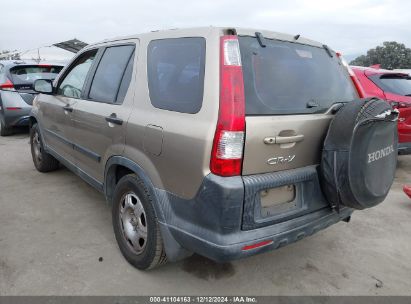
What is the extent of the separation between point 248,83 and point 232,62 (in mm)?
155

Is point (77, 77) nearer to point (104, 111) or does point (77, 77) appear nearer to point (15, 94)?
point (104, 111)

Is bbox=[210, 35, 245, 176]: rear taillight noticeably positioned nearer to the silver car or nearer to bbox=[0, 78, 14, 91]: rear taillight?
the silver car

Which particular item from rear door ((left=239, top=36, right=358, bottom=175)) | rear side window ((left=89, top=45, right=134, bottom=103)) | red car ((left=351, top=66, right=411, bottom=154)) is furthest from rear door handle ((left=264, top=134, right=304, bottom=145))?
red car ((left=351, top=66, right=411, bottom=154))

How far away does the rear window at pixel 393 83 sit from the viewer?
5340mm

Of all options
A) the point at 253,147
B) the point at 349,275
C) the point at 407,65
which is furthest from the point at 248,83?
the point at 407,65

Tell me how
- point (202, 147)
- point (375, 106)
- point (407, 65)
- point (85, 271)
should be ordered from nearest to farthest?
point (202, 147)
point (375, 106)
point (85, 271)
point (407, 65)

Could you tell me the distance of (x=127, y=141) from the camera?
106 inches

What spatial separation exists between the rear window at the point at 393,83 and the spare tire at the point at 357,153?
3.32 metres

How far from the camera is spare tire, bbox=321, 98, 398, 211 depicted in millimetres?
2223

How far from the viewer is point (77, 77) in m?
3.82

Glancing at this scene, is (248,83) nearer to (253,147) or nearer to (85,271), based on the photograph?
(253,147)

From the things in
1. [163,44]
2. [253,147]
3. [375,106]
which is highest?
[163,44]

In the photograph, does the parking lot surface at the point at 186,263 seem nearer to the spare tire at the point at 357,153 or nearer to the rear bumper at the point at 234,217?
the rear bumper at the point at 234,217

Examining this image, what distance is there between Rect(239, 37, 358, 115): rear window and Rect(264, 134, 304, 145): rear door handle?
157mm
